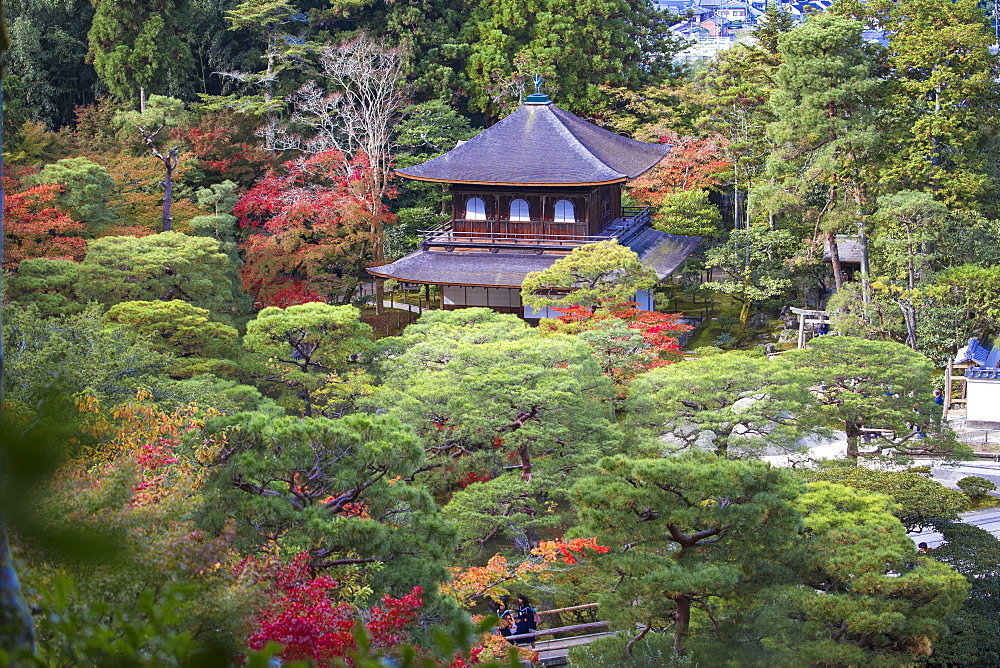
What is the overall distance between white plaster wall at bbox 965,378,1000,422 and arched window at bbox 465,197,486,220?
44.1 feet

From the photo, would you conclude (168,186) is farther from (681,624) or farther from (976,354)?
(681,624)

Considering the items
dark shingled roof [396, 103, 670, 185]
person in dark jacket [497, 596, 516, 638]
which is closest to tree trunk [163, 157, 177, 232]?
dark shingled roof [396, 103, 670, 185]

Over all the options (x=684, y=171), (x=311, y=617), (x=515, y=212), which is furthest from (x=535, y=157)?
(x=311, y=617)

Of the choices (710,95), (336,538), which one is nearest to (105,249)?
(336,538)

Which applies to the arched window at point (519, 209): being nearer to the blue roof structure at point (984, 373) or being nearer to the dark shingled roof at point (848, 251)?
the dark shingled roof at point (848, 251)

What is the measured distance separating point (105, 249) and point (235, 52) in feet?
58.8

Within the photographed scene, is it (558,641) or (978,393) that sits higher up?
(978,393)

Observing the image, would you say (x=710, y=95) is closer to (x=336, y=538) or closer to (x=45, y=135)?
(x=45, y=135)

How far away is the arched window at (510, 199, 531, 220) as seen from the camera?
28797 mm

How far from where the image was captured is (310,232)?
29969 millimetres

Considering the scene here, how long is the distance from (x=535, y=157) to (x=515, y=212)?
5.29 ft

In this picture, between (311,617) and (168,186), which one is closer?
(311,617)

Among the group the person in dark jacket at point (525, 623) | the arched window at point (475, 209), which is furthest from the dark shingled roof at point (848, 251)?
the person in dark jacket at point (525, 623)

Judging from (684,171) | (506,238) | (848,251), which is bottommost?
(848,251)
